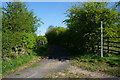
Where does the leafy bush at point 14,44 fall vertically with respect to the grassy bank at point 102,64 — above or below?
above

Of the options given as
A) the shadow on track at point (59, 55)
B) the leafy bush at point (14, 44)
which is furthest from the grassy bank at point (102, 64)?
the leafy bush at point (14, 44)

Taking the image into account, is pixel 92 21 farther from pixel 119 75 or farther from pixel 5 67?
pixel 5 67

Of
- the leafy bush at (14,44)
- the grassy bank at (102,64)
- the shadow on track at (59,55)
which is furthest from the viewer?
the shadow on track at (59,55)

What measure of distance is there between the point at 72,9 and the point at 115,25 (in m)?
3.29

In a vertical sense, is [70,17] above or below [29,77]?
above

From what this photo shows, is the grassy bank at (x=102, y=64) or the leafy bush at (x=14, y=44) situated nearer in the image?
the grassy bank at (x=102, y=64)

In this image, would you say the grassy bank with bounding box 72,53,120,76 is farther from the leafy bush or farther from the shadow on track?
the leafy bush

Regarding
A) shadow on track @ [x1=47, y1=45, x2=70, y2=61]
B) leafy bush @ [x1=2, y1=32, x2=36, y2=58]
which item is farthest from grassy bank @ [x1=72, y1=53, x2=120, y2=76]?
leafy bush @ [x1=2, y1=32, x2=36, y2=58]

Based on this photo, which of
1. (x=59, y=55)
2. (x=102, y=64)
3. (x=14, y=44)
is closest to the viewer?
(x=102, y=64)

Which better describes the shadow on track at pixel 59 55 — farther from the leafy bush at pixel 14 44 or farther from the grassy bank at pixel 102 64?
the leafy bush at pixel 14 44

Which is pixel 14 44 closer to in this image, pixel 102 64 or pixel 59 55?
pixel 59 55

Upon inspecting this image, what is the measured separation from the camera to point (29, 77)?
15.0 ft

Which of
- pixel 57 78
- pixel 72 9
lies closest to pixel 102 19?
pixel 72 9

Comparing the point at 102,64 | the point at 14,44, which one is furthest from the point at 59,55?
the point at 102,64
